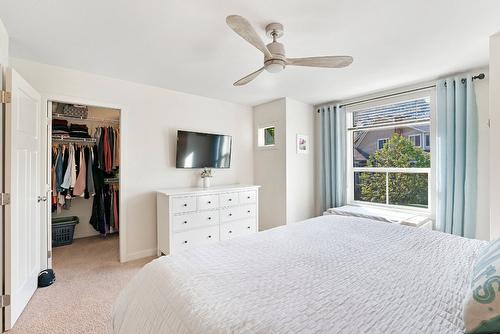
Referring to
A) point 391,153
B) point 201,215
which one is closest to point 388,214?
point 391,153

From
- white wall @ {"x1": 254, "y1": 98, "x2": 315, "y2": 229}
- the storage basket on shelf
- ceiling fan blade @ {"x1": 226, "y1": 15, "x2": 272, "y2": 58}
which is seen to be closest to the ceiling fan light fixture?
ceiling fan blade @ {"x1": 226, "y1": 15, "x2": 272, "y2": 58}

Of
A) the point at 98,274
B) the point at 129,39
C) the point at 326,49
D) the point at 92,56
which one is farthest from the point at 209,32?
the point at 98,274

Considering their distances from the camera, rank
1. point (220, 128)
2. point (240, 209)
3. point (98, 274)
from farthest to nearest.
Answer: point (220, 128) → point (240, 209) → point (98, 274)

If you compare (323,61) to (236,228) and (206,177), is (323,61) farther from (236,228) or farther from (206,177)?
(236,228)

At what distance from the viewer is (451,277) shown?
1073 millimetres

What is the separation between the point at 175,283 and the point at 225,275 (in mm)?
223

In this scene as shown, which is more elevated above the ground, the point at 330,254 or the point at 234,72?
the point at 234,72

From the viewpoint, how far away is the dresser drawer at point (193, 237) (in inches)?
116

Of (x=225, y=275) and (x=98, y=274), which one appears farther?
(x=98, y=274)

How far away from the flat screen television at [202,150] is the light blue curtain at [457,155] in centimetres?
290

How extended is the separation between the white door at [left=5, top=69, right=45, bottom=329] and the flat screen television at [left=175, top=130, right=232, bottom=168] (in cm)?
152

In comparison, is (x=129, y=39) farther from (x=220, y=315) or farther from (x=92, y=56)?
(x=220, y=315)

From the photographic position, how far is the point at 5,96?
5.72 ft

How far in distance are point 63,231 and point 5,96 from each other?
2556mm
